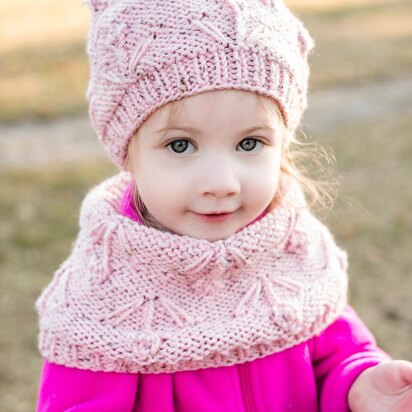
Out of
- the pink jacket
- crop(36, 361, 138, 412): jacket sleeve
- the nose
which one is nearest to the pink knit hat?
the nose

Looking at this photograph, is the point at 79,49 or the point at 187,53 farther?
the point at 79,49

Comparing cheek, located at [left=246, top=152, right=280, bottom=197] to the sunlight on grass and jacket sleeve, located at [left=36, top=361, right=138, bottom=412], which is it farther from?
the sunlight on grass

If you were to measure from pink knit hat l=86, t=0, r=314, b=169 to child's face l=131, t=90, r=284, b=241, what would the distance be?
0.04 m

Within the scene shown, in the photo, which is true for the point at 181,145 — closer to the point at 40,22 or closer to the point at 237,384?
the point at 237,384

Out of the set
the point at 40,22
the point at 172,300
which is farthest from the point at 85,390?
the point at 40,22

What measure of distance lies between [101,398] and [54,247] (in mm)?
2350

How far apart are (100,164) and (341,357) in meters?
3.37

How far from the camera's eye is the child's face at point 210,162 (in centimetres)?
170

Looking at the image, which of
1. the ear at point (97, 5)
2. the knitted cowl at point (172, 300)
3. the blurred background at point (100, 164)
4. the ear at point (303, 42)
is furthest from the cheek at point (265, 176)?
the blurred background at point (100, 164)

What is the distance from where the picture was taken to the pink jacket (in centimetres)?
182

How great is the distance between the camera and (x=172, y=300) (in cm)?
185

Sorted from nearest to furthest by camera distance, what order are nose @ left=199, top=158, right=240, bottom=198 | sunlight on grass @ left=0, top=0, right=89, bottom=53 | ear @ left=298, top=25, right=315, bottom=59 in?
nose @ left=199, top=158, right=240, bottom=198
ear @ left=298, top=25, right=315, bottom=59
sunlight on grass @ left=0, top=0, right=89, bottom=53

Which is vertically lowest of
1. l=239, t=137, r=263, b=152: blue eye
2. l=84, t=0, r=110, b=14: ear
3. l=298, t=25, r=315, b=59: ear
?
l=239, t=137, r=263, b=152: blue eye

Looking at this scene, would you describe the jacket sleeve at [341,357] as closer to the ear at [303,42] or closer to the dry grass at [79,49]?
the ear at [303,42]
